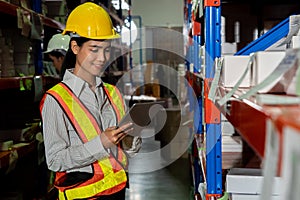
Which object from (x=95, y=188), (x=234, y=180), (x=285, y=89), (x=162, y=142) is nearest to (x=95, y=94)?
(x=95, y=188)

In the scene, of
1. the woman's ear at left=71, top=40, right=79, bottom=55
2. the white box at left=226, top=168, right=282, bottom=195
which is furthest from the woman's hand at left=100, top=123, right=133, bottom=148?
the white box at left=226, top=168, right=282, bottom=195

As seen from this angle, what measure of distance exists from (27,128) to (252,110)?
2.61 meters

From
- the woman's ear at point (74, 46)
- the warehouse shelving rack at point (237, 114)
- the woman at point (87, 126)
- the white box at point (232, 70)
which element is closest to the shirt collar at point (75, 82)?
the woman at point (87, 126)

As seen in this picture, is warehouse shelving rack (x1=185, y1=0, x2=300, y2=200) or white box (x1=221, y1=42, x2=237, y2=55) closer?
warehouse shelving rack (x1=185, y1=0, x2=300, y2=200)

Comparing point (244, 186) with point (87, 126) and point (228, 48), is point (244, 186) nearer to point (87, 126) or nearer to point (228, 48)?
point (87, 126)

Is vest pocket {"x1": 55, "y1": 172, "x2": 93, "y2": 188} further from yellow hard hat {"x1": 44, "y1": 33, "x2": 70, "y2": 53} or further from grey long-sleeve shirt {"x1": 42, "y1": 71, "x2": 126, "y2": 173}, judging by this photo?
yellow hard hat {"x1": 44, "y1": 33, "x2": 70, "y2": 53}

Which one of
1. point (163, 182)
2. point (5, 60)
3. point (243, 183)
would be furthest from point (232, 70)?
point (163, 182)

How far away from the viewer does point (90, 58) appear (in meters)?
2.04

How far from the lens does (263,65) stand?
834mm

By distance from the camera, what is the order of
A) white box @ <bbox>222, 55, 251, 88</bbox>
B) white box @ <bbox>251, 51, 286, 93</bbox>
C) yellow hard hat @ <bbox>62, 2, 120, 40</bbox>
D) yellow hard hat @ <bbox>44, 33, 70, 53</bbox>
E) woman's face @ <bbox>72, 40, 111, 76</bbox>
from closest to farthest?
1. white box @ <bbox>251, 51, 286, 93</bbox>
2. white box @ <bbox>222, 55, 251, 88</bbox>
3. woman's face @ <bbox>72, 40, 111, 76</bbox>
4. yellow hard hat @ <bbox>62, 2, 120, 40</bbox>
5. yellow hard hat @ <bbox>44, 33, 70, 53</bbox>

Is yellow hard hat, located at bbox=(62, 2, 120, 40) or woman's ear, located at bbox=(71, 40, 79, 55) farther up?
yellow hard hat, located at bbox=(62, 2, 120, 40)

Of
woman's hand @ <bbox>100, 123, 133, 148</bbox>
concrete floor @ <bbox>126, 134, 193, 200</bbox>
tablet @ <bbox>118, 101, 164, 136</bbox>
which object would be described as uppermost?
tablet @ <bbox>118, 101, 164, 136</bbox>

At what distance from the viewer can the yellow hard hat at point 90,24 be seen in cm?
215

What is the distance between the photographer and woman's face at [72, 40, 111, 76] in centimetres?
205
